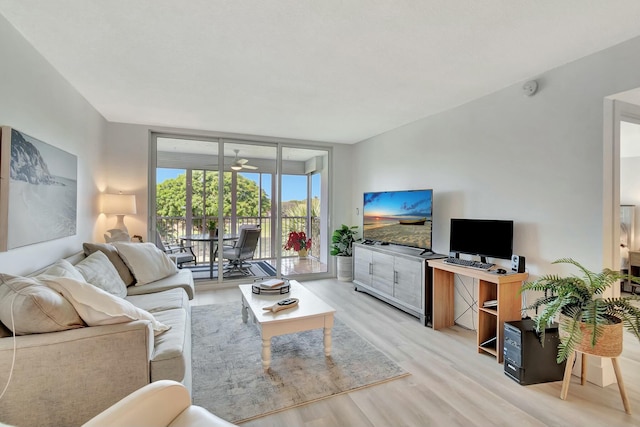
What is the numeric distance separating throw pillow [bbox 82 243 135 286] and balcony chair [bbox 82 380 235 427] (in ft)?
6.76

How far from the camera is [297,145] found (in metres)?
5.18

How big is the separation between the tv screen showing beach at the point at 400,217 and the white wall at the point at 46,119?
3.57 metres

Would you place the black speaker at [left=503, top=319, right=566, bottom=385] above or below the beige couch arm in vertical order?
below

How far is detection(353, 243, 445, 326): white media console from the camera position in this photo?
3260 mm

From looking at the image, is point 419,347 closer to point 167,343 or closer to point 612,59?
point 167,343

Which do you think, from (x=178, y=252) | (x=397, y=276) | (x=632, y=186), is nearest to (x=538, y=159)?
(x=397, y=276)

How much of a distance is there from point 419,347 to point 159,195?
13.5 ft

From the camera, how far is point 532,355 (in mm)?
2145

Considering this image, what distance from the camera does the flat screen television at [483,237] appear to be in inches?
105

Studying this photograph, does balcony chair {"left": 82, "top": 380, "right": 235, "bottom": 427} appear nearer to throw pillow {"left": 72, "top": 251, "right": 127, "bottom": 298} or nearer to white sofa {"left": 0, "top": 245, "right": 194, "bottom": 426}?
white sofa {"left": 0, "top": 245, "right": 194, "bottom": 426}

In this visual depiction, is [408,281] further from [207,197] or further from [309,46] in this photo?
[207,197]

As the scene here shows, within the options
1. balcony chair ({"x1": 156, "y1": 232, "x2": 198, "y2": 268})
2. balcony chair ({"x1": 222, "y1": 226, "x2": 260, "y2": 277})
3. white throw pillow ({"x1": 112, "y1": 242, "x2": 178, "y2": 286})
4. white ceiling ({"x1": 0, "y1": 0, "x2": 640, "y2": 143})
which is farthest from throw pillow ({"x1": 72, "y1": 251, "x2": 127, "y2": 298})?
balcony chair ({"x1": 222, "y1": 226, "x2": 260, "y2": 277})

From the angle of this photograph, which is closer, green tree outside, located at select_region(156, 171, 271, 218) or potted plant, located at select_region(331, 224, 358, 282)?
green tree outside, located at select_region(156, 171, 271, 218)

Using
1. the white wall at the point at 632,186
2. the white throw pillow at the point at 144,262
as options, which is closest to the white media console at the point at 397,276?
the white throw pillow at the point at 144,262
